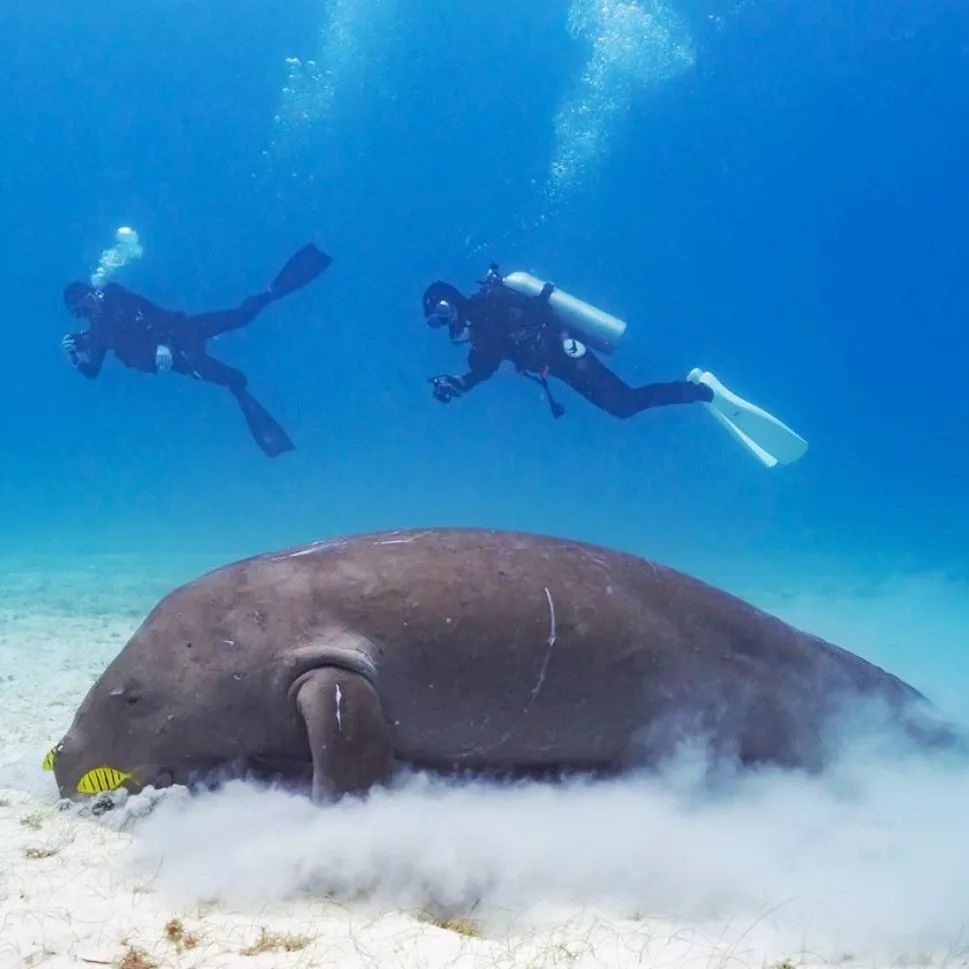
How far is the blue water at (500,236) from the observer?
3494 inches

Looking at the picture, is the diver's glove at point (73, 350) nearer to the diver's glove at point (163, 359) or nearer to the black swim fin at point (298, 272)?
the diver's glove at point (163, 359)

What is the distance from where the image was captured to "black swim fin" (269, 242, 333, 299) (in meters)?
19.4

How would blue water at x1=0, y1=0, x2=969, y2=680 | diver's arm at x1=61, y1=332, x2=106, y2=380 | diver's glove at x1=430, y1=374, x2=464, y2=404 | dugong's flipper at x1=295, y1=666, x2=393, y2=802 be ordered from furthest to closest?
blue water at x1=0, y1=0, x2=969, y2=680
diver's arm at x1=61, y1=332, x2=106, y2=380
diver's glove at x1=430, y1=374, x2=464, y2=404
dugong's flipper at x1=295, y1=666, x2=393, y2=802

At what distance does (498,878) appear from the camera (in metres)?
3.70

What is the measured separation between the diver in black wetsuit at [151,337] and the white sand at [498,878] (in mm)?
13568

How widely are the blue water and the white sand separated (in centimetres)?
5709

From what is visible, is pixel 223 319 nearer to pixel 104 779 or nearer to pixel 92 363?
pixel 92 363

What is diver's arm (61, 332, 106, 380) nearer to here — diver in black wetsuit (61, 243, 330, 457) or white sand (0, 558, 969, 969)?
diver in black wetsuit (61, 243, 330, 457)

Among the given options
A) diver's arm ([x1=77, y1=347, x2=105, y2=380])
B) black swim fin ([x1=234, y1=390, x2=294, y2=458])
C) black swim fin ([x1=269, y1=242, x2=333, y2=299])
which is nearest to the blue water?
black swim fin ([x1=269, y1=242, x2=333, y2=299])

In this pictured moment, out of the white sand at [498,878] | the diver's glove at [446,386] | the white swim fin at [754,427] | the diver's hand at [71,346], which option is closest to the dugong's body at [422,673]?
the white sand at [498,878]

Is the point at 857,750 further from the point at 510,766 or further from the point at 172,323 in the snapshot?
the point at 172,323

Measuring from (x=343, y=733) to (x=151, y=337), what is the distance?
15433 mm

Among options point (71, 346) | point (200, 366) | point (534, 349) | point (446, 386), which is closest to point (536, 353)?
point (534, 349)

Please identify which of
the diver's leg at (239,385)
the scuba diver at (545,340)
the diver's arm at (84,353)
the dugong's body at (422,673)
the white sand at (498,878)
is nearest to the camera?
the white sand at (498,878)
